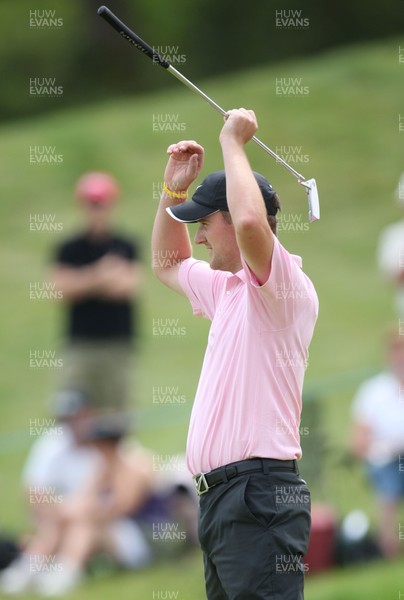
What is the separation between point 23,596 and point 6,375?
17.4ft

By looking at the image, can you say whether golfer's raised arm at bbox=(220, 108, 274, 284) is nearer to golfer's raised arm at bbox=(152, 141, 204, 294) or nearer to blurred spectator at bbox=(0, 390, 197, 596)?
golfer's raised arm at bbox=(152, 141, 204, 294)

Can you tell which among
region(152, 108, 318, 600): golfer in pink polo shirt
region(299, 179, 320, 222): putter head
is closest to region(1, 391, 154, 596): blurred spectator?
region(152, 108, 318, 600): golfer in pink polo shirt

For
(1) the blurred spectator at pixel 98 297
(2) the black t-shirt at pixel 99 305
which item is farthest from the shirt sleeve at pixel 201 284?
(2) the black t-shirt at pixel 99 305

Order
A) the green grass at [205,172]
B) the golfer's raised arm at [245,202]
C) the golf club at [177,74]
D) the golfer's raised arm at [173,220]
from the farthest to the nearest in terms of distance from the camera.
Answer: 1. the green grass at [205,172]
2. the golfer's raised arm at [173,220]
3. the golf club at [177,74]
4. the golfer's raised arm at [245,202]

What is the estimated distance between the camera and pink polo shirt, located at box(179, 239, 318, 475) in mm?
4098

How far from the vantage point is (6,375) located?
1231cm

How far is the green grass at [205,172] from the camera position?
39.1 ft

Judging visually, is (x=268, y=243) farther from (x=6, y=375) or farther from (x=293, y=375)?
(x=6, y=375)

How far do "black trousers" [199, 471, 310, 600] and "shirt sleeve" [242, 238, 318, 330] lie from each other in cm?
48

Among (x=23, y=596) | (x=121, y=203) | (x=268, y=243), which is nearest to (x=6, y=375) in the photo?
(x=121, y=203)

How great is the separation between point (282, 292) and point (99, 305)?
14.1 ft

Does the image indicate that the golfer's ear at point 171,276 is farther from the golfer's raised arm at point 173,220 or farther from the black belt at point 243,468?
the black belt at point 243,468

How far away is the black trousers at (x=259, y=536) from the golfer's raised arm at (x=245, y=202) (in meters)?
0.65

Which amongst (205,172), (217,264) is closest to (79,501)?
(217,264)
